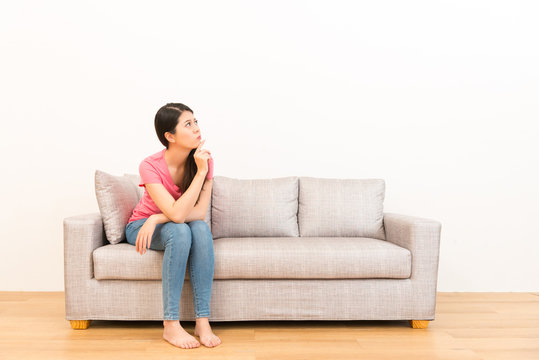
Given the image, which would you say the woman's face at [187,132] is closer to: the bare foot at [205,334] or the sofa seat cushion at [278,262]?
the sofa seat cushion at [278,262]

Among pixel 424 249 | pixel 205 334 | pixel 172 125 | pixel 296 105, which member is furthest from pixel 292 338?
pixel 296 105

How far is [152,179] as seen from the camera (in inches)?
82.1

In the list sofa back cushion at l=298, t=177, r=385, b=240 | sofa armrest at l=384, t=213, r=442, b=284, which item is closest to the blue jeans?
sofa back cushion at l=298, t=177, r=385, b=240

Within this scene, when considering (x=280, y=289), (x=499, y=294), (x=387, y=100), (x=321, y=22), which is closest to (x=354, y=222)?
(x=280, y=289)

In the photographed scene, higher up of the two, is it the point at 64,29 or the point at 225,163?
the point at 64,29

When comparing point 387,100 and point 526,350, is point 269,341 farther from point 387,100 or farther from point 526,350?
point 387,100

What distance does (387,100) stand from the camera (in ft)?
10.2

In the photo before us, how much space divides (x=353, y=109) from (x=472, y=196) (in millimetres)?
1040

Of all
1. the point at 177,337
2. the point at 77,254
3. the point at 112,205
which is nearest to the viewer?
the point at 177,337

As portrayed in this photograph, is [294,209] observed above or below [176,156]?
below

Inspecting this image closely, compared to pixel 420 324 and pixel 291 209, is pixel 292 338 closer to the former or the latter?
pixel 420 324

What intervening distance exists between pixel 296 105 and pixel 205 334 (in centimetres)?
171

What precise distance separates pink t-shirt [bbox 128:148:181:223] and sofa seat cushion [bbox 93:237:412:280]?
18 cm

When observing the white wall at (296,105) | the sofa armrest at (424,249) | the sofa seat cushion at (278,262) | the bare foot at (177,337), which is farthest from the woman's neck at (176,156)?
the sofa armrest at (424,249)
